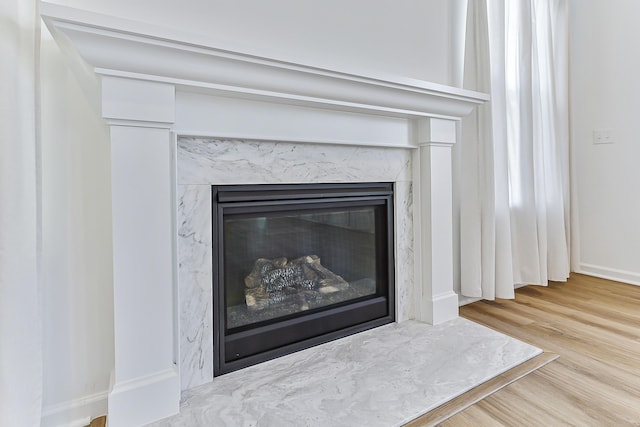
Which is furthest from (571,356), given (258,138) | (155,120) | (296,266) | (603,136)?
(603,136)

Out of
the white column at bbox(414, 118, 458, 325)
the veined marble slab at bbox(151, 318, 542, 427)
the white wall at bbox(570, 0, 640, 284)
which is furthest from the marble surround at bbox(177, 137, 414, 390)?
the white wall at bbox(570, 0, 640, 284)

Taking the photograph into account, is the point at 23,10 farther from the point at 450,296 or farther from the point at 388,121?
the point at 450,296

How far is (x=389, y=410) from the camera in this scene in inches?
41.9

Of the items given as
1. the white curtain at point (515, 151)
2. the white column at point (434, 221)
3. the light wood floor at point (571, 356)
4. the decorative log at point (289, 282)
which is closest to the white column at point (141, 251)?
the decorative log at point (289, 282)

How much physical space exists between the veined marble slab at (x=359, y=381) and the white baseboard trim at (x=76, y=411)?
0.25m

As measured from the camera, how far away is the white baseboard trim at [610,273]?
2.40 metres

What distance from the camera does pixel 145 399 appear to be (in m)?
1.03

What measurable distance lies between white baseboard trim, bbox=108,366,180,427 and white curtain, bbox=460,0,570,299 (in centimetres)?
158

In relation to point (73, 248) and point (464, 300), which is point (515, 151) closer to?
point (464, 300)

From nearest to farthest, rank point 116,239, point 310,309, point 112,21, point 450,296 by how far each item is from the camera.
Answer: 1. point 112,21
2. point 116,239
3. point 310,309
4. point 450,296

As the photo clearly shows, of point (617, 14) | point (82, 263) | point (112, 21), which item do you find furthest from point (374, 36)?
point (617, 14)

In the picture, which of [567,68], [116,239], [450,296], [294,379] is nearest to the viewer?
[116,239]

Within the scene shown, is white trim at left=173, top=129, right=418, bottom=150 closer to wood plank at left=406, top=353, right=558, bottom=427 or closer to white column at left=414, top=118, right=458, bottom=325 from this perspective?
white column at left=414, top=118, right=458, bottom=325

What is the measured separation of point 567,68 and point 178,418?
3.02 metres
